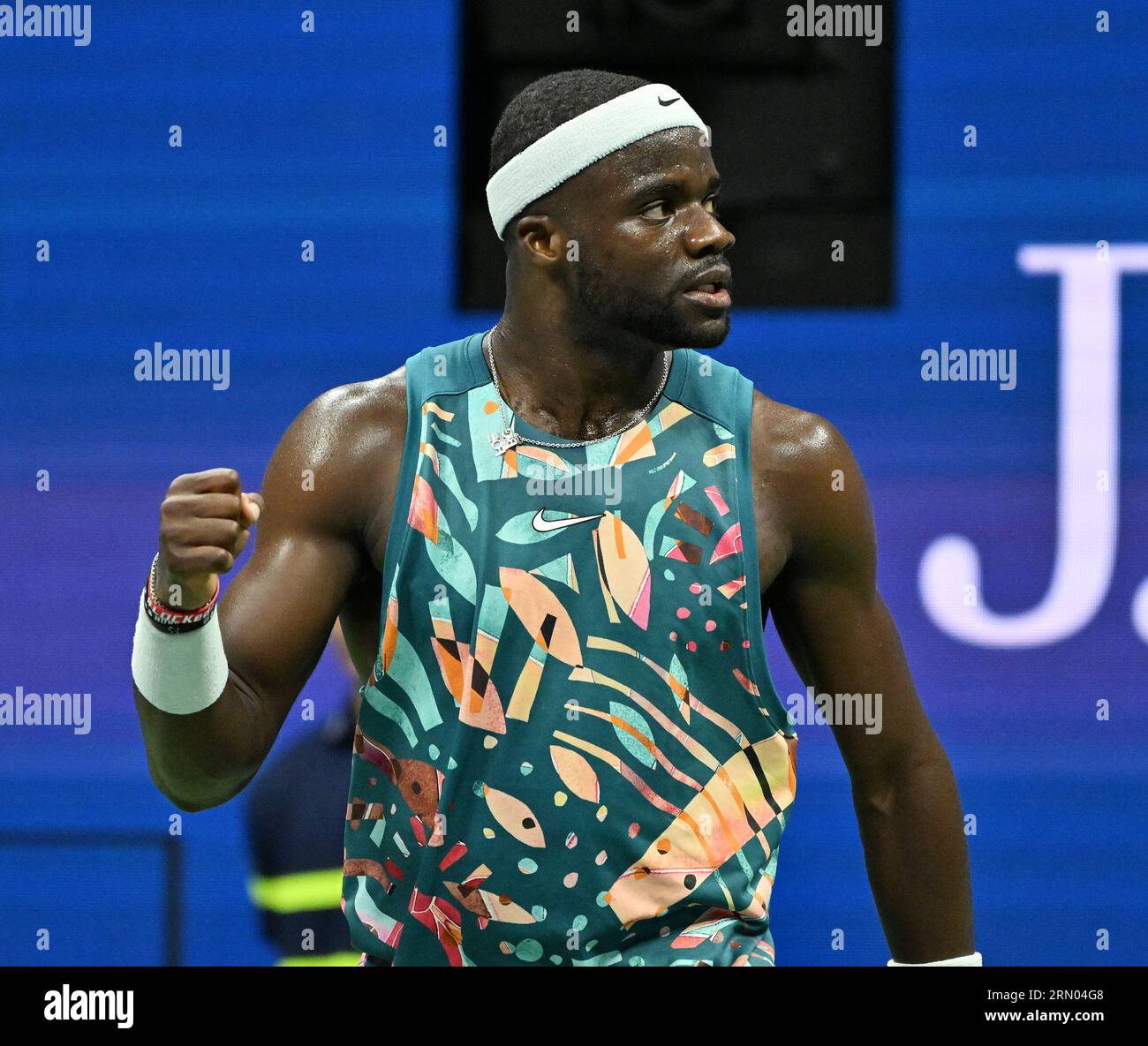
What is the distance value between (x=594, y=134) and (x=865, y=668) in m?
0.75

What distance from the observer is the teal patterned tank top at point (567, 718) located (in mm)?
2145

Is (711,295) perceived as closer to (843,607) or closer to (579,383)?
(579,383)

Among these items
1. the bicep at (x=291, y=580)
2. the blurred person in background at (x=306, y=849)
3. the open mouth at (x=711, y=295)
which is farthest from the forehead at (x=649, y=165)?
the blurred person in background at (x=306, y=849)

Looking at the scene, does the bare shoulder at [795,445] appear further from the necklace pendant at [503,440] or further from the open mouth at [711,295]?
the necklace pendant at [503,440]

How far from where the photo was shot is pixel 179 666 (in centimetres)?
200

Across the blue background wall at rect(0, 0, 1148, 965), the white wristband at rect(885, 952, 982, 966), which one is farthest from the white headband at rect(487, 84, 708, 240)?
the blue background wall at rect(0, 0, 1148, 965)

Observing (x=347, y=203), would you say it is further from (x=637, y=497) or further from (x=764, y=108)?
(x=637, y=497)

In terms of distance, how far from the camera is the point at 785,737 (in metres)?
2.25

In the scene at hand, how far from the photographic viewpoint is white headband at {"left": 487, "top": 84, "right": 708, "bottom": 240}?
2266mm

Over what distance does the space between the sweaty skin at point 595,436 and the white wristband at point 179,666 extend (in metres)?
0.05

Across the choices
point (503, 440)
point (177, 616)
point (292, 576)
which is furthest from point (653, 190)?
point (177, 616)

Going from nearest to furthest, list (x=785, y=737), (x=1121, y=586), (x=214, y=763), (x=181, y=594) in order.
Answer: (x=181, y=594) < (x=214, y=763) < (x=785, y=737) < (x=1121, y=586)
